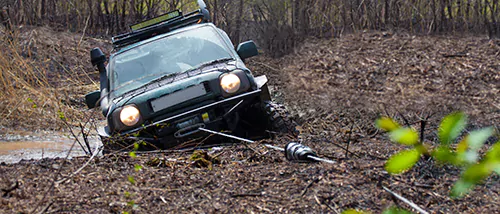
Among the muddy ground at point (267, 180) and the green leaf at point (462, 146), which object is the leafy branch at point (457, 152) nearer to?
the green leaf at point (462, 146)

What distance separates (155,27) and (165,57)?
118 cm

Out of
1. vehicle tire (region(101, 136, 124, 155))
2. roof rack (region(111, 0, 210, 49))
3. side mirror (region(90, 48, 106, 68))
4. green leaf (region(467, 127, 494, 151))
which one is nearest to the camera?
green leaf (region(467, 127, 494, 151))

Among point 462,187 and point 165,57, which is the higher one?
point 462,187

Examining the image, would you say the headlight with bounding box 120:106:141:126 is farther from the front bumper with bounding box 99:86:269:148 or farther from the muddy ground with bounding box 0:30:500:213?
the muddy ground with bounding box 0:30:500:213

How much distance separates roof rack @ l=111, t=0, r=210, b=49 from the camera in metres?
7.79

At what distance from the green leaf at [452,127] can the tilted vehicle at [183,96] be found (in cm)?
497

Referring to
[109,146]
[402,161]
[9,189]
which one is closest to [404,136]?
[402,161]

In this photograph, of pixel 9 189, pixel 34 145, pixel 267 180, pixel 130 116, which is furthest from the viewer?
pixel 34 145

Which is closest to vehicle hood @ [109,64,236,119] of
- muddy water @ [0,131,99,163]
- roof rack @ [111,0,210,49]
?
muddy water @ [0,131,99,163]

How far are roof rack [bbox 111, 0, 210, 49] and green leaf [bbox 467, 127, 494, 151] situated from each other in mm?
7243

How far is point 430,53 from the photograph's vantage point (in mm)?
10789

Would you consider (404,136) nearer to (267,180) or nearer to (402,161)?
(402,161)

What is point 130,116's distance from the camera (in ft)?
19.7

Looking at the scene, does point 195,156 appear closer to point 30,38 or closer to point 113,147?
point 113,147
